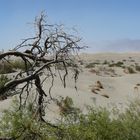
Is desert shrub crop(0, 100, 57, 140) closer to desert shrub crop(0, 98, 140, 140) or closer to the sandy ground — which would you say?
desert shrub crop(0, 98, 140, 140)

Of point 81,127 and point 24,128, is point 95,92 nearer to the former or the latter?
point 81,127

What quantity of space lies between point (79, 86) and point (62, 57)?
24604 mm

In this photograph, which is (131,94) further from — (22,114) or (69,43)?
(69,43)

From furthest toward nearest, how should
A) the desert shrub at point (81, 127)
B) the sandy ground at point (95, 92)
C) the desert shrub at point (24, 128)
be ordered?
the sandy ground at point (95, 92)
the desert shrub at point (81, 127)
the desert shrub at point (24, 128)

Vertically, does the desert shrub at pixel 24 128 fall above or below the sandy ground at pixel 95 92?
above

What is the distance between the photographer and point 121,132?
16203 millimetres

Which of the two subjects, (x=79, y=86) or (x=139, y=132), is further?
(x=79, y=86)

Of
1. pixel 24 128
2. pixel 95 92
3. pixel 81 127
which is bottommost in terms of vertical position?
pixel 95 92

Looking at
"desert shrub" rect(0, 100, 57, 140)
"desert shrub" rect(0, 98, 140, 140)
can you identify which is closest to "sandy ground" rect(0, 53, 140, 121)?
"desert shrub" rect(0, 98, 140, 140)

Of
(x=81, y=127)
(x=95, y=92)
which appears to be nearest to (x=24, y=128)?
(x=81, y=127)

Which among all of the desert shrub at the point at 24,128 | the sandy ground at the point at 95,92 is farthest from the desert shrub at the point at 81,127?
the sandy ground at the point at 95,92

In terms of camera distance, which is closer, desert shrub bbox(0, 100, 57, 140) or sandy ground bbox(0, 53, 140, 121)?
desert shrub bbox(0, 100, 57, 140)


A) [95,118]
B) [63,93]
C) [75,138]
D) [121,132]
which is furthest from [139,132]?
[63,93]

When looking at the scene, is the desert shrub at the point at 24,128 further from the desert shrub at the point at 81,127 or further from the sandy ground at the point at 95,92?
the sandy ground at the point at 95,92
